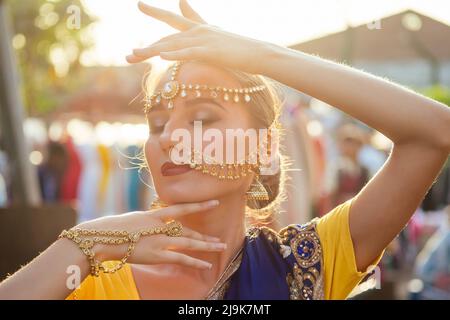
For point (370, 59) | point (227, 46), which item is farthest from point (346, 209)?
point (370, 59)

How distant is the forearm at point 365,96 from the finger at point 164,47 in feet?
0.57

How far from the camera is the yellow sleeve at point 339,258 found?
2.03 metres

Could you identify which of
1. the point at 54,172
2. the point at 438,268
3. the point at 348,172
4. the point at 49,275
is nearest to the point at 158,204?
the point at 49,275

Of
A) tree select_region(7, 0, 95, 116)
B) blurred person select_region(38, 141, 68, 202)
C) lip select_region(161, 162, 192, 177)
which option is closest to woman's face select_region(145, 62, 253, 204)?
lip select_region(161, 162, 192, 177)

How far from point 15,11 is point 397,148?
13377 millimetres

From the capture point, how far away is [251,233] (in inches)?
83.9

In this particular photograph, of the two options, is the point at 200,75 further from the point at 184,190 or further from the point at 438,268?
the point at 438,268

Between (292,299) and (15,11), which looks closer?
(292,299)

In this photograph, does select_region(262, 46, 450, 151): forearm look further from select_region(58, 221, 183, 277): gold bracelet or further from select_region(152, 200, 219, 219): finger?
select_region(58, 221, 183, 277): gold bracelet

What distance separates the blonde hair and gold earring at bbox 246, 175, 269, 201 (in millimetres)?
37

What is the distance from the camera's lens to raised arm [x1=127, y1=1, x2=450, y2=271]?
5.86 ft

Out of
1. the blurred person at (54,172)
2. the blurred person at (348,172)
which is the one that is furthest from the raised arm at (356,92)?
the blurred person at (54,172)

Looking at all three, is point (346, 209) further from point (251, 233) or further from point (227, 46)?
point (227, 46)

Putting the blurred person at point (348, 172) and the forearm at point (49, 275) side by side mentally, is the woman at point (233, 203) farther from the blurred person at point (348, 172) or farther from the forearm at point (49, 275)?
the blurred person at point (348, 172)
